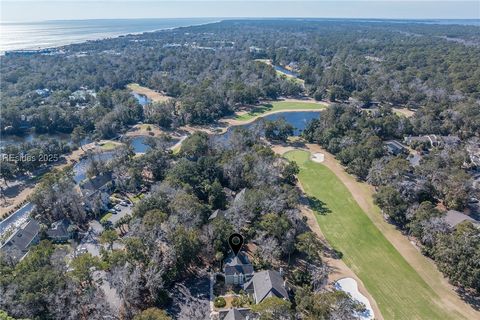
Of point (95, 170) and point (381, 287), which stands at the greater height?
point (95, 170)

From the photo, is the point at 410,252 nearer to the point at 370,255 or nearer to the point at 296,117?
the point at 370,255

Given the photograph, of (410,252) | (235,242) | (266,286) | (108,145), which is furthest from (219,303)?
(108,145)

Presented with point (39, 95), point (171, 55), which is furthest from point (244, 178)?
point (171, 55)

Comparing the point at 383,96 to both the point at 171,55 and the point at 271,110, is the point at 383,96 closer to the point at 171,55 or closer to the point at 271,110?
the point at 271,110

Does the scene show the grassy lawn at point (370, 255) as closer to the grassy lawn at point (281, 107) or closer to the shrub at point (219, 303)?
the shrub at point (219, 303)

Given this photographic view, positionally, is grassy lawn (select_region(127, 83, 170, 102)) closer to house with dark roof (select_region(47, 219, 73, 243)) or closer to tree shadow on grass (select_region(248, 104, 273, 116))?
tree shadow on grass (select_region(248, 104, 273, 116))

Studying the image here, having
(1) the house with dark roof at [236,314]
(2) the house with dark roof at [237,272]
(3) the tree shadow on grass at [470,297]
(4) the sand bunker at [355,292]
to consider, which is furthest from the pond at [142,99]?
(3) the tree shadow on grass at [470,297]
